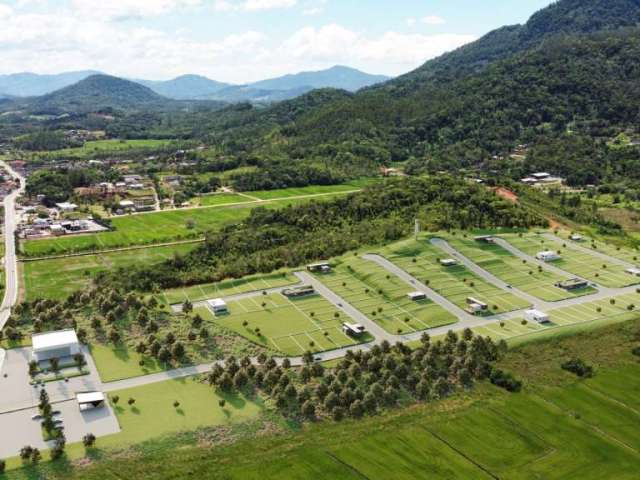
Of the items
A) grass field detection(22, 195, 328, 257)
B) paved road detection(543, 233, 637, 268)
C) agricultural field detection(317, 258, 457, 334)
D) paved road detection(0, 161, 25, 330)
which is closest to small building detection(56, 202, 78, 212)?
paved road detection(0, 161, 25, 330)

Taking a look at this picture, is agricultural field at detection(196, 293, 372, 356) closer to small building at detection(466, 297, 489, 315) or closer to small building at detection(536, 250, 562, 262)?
small building at detection(466, 297, 489, 315)

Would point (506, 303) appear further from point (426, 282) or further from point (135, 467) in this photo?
point (135, 467)

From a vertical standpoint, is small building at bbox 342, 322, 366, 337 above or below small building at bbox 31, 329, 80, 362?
below

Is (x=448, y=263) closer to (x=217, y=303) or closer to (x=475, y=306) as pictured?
(x=475, y=306)

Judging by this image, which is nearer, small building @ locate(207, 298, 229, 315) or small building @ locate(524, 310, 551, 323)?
small building @ locate(524, 310, 551, 323)

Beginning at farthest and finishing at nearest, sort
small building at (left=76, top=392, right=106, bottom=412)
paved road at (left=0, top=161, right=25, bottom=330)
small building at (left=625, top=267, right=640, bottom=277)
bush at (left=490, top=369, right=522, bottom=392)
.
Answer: small building at (left=625, top=267, right=640, bottom=277), paved road at (left=0, top=161, right=25, bottom=330), bush at (left=490, top=369, right=522, bottom=392), small building at (left=76, top=392, right=106, bottom=412)

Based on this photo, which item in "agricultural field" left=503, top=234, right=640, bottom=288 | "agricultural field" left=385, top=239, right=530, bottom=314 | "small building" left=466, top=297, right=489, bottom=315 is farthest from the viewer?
"agricultural field" left=503, top=234, right=640, bottom=288
